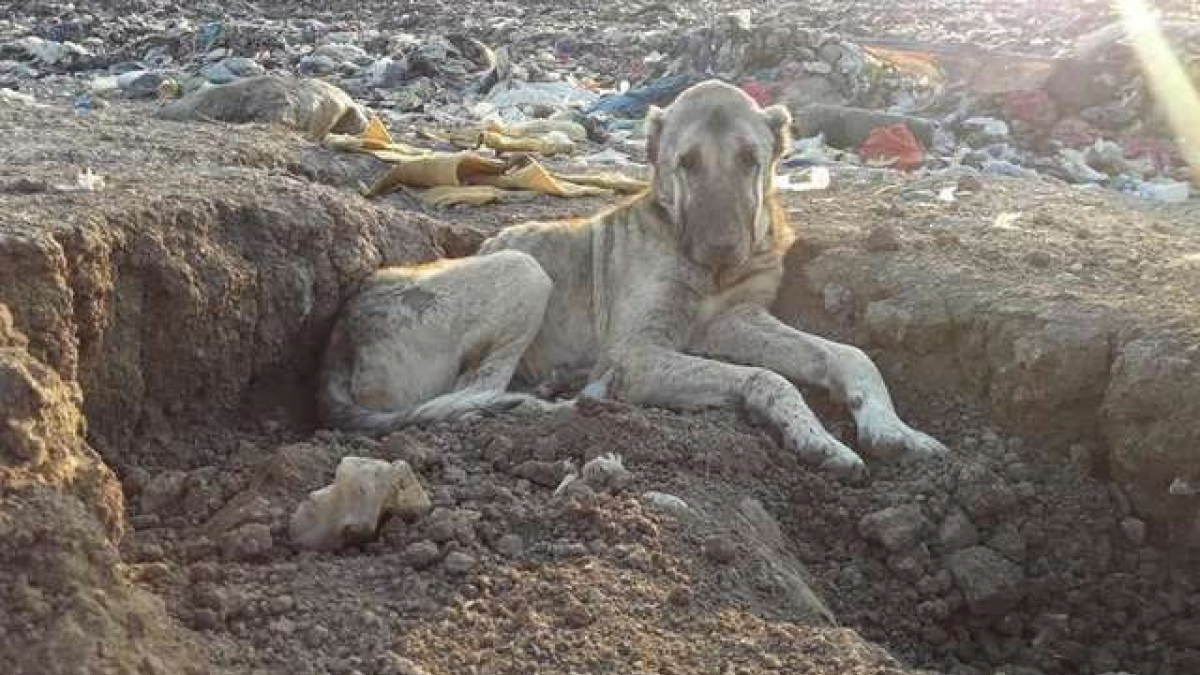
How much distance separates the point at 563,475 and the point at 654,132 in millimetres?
2535

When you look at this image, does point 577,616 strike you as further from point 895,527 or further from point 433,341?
point 433,341

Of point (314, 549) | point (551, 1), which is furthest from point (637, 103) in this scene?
point (551, 1)

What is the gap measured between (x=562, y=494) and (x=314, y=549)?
0.81m

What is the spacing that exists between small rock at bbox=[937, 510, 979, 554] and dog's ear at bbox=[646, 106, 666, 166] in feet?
7.70

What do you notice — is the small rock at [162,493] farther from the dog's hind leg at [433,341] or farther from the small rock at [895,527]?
the small rock at [895,527]

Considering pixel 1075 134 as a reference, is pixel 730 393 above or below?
above

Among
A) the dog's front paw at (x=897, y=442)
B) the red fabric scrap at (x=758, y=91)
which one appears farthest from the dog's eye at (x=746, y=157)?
the red fabric scrap at (x=758, y=91)

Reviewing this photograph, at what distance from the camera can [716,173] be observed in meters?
6.03

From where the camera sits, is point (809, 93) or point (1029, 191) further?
point (809, 93)

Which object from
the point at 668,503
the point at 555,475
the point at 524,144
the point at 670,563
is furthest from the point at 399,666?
the point at 524,144

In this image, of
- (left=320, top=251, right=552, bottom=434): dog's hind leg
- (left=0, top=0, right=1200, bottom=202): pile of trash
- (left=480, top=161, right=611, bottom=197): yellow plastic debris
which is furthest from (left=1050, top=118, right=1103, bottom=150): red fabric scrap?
(left=320, top=251, right=552, bottom=434): dog's hind leg

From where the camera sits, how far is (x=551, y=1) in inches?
903

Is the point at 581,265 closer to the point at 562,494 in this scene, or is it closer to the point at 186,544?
the point at 562,494

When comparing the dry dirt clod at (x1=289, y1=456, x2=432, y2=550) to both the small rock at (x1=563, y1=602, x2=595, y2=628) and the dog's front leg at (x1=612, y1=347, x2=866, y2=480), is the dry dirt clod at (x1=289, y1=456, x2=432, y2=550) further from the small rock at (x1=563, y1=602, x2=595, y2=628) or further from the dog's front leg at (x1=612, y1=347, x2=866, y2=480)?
the dog's front leg at (x1=612, y1=347, x2=866, y2=480)
